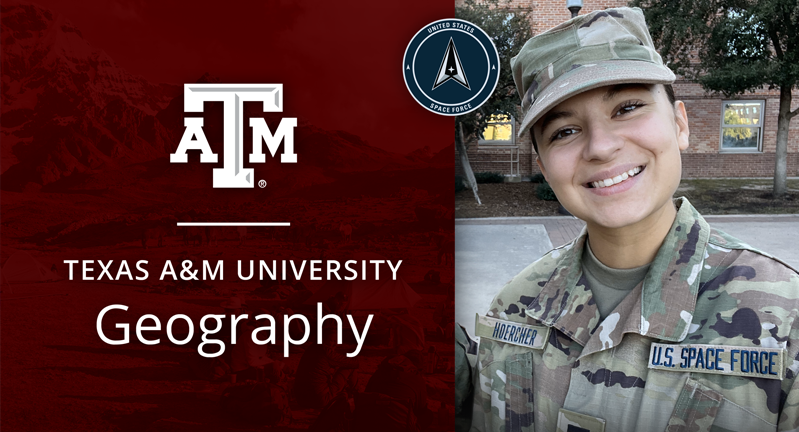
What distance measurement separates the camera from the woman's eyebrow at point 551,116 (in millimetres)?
1343

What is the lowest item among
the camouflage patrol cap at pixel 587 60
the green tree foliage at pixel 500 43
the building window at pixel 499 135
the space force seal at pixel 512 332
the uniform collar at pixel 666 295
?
the space force seal at pixel 512 332

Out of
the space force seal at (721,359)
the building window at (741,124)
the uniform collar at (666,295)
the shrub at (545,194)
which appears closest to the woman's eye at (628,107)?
the uniform collar at (666,295)

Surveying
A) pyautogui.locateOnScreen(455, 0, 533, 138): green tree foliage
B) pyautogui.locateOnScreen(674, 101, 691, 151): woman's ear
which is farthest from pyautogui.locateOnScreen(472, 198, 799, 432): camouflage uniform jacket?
pyautogui.locateOnScreen(455, 0, 533, 138): green tree foliage

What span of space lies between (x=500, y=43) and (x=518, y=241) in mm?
4693

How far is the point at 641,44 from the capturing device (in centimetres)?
138

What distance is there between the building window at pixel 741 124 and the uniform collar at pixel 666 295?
16202 mm

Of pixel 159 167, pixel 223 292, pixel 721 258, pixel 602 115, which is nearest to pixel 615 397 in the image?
pixel 721 258

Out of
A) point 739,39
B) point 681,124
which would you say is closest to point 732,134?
point 739,39

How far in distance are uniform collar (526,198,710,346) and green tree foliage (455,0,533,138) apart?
964 cm

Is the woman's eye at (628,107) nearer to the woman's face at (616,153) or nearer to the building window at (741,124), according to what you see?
the woman's face at (616,153)

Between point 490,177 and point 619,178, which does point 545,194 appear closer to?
point 490,177

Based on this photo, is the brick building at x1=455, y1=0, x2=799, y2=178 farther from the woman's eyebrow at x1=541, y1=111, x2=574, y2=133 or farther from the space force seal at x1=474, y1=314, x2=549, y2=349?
the woman's eyebrow at x1=541, y1=111, x2=574, y2=133

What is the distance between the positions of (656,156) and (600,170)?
119mm

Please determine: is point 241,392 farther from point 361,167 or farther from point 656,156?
point 656,156
